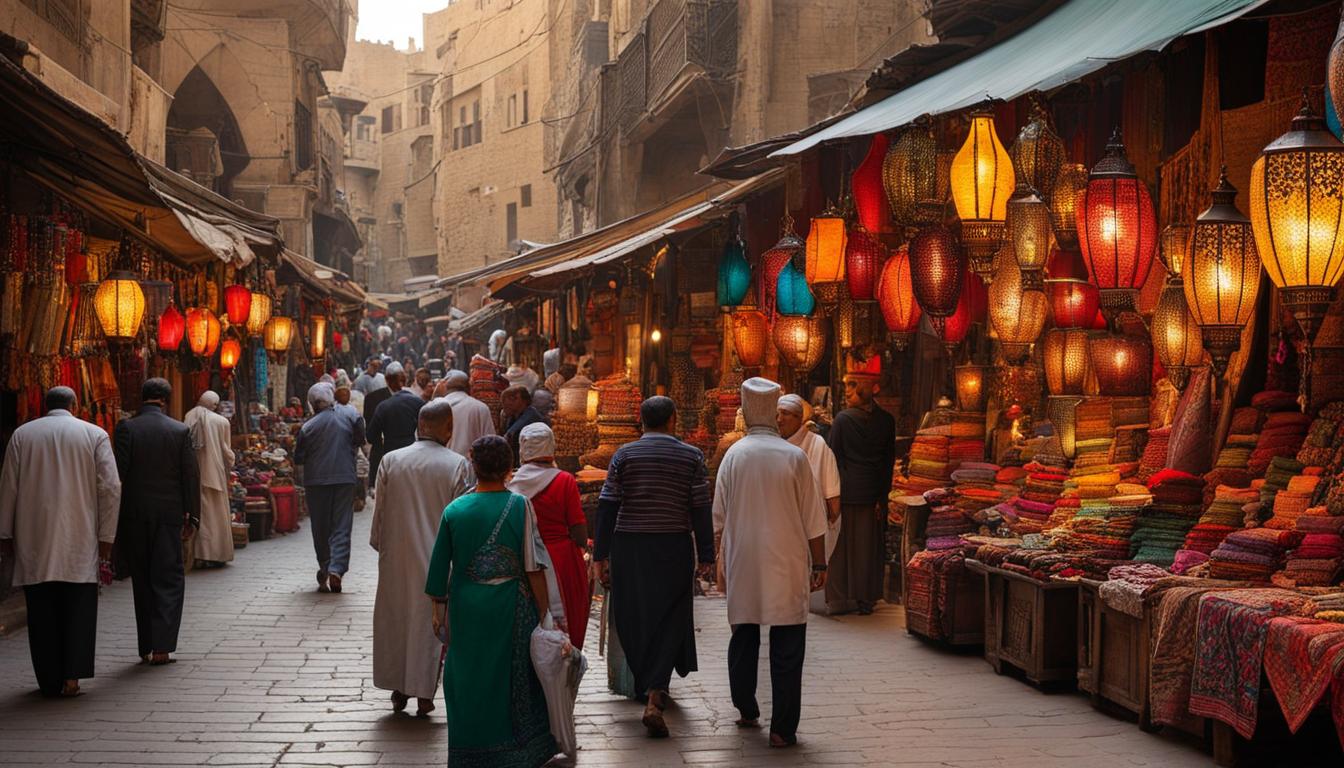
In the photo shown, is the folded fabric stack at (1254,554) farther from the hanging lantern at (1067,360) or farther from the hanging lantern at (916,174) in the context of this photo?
the hanging lantern at (916,174)

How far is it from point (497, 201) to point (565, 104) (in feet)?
41.7

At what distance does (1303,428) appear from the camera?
285 inches

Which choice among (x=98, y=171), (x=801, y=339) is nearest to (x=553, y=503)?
(x=801, y=339)

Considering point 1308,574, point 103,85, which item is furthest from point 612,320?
point 1308,574

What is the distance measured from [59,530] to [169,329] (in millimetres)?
5783

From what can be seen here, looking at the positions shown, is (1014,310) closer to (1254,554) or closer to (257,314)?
(1254,554)

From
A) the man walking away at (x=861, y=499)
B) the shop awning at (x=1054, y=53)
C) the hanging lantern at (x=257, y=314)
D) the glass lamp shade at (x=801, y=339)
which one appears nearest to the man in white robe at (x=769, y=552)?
the shop awning at (x=1054, y=53)

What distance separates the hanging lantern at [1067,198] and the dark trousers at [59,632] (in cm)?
608

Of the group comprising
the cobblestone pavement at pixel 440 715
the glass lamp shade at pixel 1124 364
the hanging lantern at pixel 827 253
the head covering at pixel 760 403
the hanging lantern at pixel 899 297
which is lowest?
the cobblestone pavement at pixel 440 715

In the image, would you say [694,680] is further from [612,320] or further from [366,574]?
[612,320]

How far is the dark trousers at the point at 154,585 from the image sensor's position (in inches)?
343

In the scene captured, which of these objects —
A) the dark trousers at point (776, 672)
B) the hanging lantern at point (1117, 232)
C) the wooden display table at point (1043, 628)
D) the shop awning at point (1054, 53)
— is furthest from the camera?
the wooden display table at point (1043, 628)

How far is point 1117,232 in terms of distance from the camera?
745 centimetres

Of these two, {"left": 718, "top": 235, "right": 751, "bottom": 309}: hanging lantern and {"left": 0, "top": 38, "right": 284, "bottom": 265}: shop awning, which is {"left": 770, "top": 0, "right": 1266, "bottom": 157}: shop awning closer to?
{"left": 718, "top": 235, "right": 751, "bottom": 309}: hanging lantern
